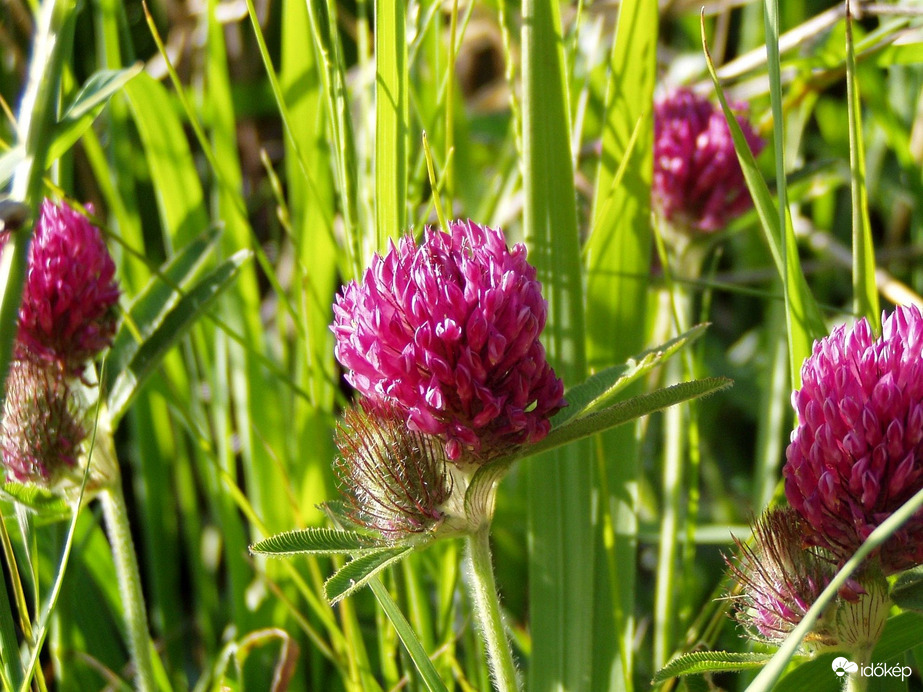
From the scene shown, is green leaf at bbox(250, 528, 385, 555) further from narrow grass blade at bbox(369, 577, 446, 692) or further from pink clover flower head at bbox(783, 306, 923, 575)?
pink clover flower head at bbox(783, 306, 923, 575)

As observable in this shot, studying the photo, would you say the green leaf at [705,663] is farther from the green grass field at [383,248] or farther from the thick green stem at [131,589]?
the thick green stem at [131,589]

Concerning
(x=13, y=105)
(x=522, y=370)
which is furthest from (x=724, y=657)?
(x=13, y=105)

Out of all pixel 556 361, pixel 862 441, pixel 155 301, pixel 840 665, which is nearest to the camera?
pixel 862 441

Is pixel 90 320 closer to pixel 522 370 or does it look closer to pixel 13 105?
pixel 522 370

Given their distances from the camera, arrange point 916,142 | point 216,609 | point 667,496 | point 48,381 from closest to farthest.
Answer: point 48,381
point 667,496
point 216,609
point 916,142

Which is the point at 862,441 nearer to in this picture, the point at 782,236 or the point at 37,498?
the point at 782,236

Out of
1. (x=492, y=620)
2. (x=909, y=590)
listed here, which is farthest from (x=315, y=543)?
(x=909, y=590)

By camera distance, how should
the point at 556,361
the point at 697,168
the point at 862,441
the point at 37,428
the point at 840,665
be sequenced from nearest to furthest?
the point at 862,441 < the point at 840,665 < the point at 37,428 < the point at 556,361 < the point at 697,168

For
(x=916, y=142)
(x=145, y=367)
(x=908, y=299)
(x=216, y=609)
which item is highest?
(x=916, y=142)
